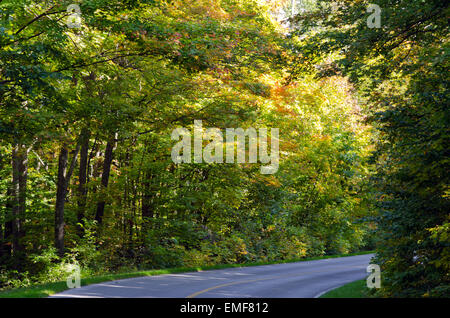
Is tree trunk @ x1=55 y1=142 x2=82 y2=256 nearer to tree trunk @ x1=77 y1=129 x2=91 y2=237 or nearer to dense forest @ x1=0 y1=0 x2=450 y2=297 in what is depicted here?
dense forest @ x1=0 y1=0 x2=450 y2=297

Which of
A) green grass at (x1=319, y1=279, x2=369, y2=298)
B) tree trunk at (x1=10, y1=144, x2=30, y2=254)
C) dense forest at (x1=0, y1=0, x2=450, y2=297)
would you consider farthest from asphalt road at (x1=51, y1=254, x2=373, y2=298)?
tree trunk at (x1=10, y1=144, x2=30, y2=254)

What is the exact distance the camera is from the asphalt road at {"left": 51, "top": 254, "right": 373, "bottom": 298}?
12078 mm

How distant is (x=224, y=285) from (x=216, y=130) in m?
7.45

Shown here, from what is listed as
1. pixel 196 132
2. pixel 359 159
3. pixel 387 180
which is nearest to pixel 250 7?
pixel 196 132

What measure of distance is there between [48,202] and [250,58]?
1477cm

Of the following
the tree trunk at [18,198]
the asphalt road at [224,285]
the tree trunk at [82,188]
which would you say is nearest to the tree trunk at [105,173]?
the tree trunk at [82,188]

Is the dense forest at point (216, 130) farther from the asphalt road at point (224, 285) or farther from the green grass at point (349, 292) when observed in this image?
the asphalt road at point (224, 285)

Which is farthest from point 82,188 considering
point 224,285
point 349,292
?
point 349,292

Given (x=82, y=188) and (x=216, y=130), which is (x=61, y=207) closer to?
(x=82, y=188)

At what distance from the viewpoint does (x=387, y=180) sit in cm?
1141

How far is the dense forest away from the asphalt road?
2723mm

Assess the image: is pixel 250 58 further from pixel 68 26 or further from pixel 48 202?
pixel 48 202

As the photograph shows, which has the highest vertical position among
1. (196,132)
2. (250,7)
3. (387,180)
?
(250,7)

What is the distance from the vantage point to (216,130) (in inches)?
774
